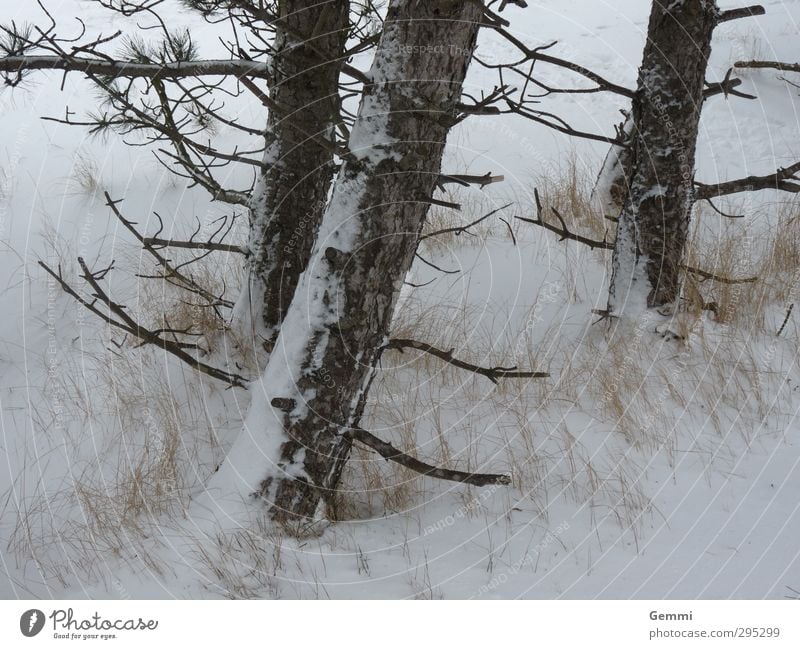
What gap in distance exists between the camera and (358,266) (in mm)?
2449

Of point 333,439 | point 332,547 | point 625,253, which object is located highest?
point 625,253

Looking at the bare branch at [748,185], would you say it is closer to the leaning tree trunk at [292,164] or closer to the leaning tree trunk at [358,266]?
the leaning tree trunk at [358,266]

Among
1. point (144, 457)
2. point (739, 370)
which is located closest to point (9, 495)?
point (144, 457)

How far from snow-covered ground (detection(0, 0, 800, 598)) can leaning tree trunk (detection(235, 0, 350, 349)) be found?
44 cm

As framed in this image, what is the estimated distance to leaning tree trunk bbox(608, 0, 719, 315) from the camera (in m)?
3.22

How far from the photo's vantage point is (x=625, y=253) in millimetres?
3490

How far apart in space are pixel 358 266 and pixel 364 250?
0.06 m

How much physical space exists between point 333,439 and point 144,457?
2.99 feet

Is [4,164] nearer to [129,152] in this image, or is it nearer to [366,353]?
[129,152]
